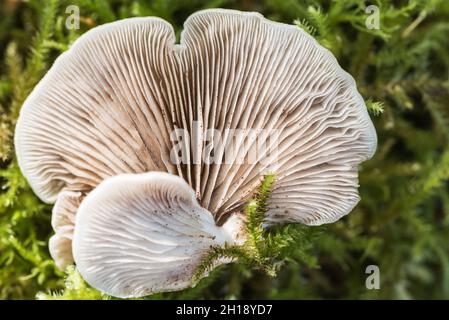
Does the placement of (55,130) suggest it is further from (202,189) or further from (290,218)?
(290,218)

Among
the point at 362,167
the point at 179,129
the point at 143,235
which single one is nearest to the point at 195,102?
the point at 179,129

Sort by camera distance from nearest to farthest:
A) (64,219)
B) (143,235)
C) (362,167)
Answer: (143,235), (64,219), (362,167)

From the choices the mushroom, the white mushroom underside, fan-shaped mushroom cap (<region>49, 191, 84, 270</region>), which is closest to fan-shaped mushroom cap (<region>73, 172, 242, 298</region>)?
the mushroom

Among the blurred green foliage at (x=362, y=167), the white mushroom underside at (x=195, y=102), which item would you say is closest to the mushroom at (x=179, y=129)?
the white mushroom underside at (x=195, y=102)

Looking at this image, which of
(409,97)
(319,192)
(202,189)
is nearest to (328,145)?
(319,192)

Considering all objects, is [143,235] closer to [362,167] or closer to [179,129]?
[179,129]
